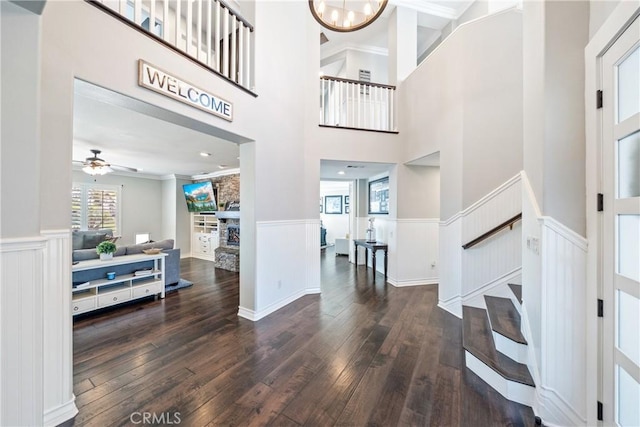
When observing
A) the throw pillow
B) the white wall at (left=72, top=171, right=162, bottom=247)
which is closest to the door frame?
the throw pillow

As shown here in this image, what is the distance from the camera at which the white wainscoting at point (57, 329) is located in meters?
1.48

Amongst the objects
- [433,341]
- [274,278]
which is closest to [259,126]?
[274,278]

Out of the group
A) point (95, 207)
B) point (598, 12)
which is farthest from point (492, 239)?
point (95, 207)

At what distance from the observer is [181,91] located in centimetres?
219

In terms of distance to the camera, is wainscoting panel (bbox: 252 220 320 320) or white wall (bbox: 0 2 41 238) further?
wainscoting panel (bbox: 252 220 320 320)

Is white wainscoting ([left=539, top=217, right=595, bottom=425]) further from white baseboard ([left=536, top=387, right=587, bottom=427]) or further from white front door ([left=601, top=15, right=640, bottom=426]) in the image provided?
white front door ([left=601, top=15, right=640, bottom=426])

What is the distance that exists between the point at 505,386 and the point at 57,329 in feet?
10.3

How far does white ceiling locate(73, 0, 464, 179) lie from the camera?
2.48 meters

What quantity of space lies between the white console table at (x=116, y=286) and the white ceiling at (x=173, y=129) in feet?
6.19

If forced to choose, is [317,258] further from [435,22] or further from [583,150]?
[435,22]

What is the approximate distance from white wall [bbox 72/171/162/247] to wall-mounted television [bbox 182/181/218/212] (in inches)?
41.5

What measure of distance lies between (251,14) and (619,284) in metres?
4.29

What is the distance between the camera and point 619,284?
4.07 ft

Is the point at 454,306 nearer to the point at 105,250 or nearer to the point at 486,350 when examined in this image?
the point at 486,350
